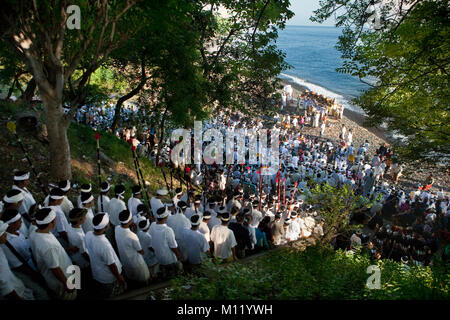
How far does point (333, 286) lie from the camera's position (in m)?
3.80

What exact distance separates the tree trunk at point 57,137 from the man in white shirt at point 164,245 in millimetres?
3870

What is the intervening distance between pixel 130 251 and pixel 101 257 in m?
0.51

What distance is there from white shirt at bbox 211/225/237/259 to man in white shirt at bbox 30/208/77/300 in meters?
2.85

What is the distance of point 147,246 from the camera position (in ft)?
16.5

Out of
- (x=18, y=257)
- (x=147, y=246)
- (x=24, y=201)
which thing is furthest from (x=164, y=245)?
(x=24, y=201)

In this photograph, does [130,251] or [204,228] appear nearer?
[130,251]

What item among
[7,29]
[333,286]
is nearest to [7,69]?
[7,29]

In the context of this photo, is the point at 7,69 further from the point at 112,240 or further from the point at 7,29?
the point at 112,240

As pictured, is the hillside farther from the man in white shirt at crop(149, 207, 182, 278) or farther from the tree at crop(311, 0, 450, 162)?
the tree at crop(311, 0, 450, 162)

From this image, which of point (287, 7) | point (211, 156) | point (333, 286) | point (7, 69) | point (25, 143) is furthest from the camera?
point (211, 156)

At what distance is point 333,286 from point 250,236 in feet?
11.1

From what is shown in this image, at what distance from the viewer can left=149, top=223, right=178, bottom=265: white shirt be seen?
4.98 m

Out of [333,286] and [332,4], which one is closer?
[333,286]

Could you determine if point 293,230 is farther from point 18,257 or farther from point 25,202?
point 18,257
